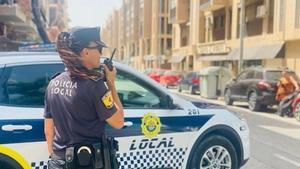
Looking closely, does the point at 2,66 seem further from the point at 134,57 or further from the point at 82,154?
the point at 134,57

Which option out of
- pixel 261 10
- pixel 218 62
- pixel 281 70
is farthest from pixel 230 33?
pixel 281 70

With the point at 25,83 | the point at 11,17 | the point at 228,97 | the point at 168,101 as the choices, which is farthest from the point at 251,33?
the point at 25,83

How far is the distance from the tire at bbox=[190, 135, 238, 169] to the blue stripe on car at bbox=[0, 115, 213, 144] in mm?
268

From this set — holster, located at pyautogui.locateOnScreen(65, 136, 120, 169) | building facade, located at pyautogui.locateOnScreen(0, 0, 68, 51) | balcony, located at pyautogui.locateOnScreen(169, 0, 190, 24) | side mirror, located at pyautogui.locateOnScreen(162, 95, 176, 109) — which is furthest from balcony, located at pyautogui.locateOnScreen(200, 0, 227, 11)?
holster, located at pyautogui.locateOnScreen(65, 136, 120, 169)

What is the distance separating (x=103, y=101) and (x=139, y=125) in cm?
184

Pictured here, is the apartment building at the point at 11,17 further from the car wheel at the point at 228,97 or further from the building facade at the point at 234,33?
the building facade at the point at 234,33

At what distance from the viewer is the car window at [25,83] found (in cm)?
393

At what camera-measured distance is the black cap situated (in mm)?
2693

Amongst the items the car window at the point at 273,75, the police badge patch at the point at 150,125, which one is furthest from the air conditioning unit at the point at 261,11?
the police badge patch at the point at 150,125

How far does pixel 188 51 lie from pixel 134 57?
58.6 meters

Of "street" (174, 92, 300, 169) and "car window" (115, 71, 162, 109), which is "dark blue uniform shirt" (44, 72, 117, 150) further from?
"street" (174, 92, 300, 169)

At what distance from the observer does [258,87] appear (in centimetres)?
1609

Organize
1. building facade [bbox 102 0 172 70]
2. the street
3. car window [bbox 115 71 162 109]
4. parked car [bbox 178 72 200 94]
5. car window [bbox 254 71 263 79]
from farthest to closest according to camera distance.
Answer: building facade [bbox 102 0 172 70] → parked car [bbox 178 72 200 94] → car window [bbox 254 71 263 79] → the street → car window [bbox 115 71 162 109]

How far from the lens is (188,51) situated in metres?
47.1
